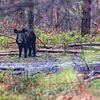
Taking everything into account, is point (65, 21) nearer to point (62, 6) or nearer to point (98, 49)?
point (98, 49)

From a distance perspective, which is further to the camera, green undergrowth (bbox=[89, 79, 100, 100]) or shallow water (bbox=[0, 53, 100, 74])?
shallow water (bbox=[0, 53, 100, 74])

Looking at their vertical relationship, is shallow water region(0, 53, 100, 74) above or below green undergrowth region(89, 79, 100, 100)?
below

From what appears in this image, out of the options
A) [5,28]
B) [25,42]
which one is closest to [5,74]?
[25,42]

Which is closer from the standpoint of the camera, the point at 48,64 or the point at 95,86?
the point at 95,86

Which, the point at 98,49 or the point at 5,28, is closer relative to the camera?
the point at 98,49

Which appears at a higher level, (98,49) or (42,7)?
(42,7)

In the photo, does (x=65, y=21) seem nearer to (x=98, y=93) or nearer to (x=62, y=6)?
(x=98, y=93)

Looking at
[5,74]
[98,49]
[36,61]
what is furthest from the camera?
[98,49]

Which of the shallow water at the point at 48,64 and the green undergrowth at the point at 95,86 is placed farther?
the shallow water at the point at 48,64

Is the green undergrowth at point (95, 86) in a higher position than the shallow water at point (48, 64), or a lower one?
higher

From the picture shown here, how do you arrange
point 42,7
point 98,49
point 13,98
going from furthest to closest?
point 98,49, point 13,98, point 42,7

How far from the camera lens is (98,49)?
11852 millimetres

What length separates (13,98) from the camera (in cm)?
642

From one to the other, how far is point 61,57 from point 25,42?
1.79 metres
